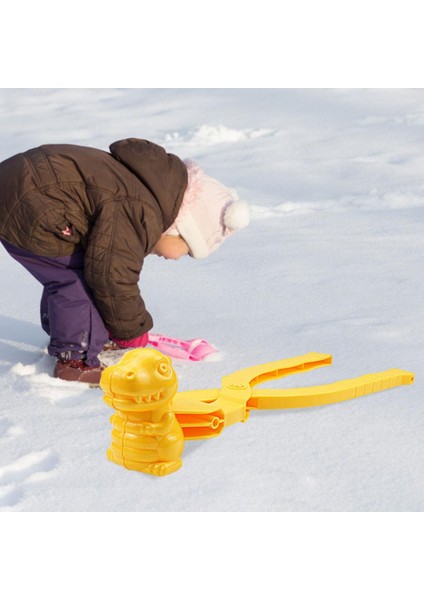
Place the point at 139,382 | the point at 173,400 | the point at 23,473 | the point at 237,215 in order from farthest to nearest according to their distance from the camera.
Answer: the point at 237,215 → the point at 173,400 → the point at 23,473 → the point at 139,382

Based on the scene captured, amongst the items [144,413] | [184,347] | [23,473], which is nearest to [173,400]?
[144,413]

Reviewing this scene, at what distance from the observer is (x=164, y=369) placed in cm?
205

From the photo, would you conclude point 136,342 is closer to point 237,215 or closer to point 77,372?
point 77,372

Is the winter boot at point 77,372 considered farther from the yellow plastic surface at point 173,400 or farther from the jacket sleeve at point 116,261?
the yellow plastic surface at point 173,400

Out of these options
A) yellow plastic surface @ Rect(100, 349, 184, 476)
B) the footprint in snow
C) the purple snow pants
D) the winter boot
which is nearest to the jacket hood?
the purple snow pants

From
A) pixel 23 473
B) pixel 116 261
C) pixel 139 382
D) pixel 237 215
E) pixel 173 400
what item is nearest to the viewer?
pixel 139 382

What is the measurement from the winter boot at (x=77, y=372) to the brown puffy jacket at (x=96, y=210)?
0.45 ft

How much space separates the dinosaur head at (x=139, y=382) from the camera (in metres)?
2.02

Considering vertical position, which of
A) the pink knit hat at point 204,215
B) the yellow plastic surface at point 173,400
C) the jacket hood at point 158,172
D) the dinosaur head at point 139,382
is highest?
the jacket hood at point 158,172

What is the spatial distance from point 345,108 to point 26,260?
350 centimetres

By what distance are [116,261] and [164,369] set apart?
22.3 inches

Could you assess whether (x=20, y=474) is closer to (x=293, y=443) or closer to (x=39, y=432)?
(x=39, y=432)

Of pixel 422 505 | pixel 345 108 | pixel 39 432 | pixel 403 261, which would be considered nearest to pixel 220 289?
pixel 403 261

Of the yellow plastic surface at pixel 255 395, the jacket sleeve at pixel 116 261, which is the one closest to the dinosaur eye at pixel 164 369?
the yellow plastic surface at pixel 255 395
